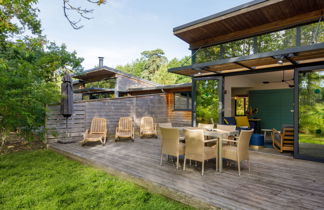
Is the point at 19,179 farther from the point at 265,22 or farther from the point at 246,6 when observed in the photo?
the point at 265,22

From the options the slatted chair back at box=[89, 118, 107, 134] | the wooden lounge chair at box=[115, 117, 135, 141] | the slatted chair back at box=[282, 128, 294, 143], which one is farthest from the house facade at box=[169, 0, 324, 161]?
the slatted chair back at box=[89, 118, 107, 134]

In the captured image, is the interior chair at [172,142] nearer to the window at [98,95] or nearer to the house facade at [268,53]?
the house facade at [268,53]

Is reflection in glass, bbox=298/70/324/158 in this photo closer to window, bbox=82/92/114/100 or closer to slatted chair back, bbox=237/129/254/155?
slatted chair back, bbox=237/129/254/155

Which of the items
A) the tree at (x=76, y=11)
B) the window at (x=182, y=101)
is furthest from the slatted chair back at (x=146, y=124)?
the tree at (x=76, y=11)

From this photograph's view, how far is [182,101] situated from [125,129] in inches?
164

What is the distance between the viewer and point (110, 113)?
27.5 feet

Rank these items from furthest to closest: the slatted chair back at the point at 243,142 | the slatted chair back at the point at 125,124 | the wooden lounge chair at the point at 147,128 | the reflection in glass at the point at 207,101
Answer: the wooden lounge chair at the point at 147,128
the slatted chair back at the point at 125,124
the reflection in glass at the point at 207,101
the slatted chair back at the point at 243,142

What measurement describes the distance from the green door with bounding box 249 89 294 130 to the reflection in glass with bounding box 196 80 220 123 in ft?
16.2

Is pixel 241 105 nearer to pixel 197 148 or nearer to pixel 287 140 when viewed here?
pixel 287 140

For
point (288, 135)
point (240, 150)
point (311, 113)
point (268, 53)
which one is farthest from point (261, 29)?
point (240, 150)

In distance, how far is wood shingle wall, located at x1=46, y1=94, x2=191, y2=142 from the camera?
682 centimetres

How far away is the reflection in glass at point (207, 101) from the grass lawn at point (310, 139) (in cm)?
265

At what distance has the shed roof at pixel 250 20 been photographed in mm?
4887

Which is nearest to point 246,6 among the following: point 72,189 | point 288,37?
point 288,37
